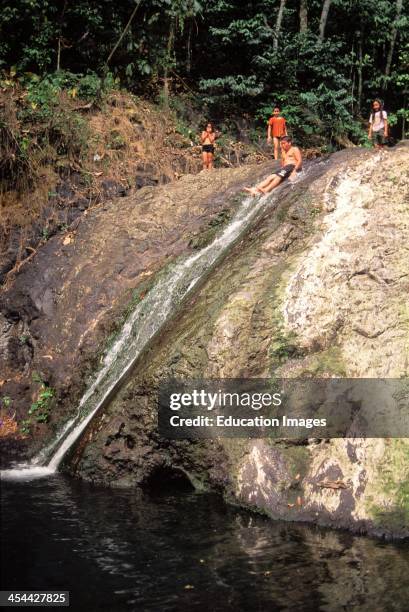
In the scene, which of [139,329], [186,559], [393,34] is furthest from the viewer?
[393,34]

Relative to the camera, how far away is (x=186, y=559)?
5.81 m

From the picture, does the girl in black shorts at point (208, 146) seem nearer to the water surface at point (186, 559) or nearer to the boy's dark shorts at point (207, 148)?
the boy's dark shorts at point (207, 148)

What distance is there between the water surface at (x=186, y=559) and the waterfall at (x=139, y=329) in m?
1.77

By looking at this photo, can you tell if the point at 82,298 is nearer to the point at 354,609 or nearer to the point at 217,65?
the point at 354,609

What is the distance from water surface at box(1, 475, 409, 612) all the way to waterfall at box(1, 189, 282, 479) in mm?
1773

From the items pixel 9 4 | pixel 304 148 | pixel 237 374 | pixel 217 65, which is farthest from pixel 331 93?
pixel 237 374

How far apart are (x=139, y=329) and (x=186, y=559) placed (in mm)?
4967

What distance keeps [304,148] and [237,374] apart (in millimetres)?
13315

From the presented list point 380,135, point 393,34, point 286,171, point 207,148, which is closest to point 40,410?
point 286,171

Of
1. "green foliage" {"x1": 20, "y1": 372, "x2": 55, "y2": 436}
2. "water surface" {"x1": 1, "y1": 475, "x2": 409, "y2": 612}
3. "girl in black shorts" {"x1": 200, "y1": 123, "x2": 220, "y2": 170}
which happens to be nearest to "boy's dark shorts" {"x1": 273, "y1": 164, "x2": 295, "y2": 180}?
"girl in black shorts" {"x1": 200, "y1": 123, "x2": 220, "y2": 170}

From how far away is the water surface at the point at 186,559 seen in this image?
16.8 feet

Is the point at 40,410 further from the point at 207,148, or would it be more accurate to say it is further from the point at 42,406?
the point at 207,148

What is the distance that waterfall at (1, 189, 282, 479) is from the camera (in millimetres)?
9070

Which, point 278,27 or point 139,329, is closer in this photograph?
point 139,329
